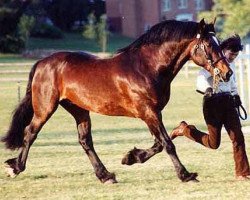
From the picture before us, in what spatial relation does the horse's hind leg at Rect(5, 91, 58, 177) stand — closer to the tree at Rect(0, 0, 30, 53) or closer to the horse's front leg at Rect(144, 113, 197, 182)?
the horse's front leg at Rect(144, 113, 197, 182)

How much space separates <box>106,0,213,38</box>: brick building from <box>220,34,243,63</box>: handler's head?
7820 cm

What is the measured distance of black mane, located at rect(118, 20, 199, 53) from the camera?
1000cm

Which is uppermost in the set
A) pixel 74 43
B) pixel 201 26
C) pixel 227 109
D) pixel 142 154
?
pixel 201 26

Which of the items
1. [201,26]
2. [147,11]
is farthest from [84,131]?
[147,11]

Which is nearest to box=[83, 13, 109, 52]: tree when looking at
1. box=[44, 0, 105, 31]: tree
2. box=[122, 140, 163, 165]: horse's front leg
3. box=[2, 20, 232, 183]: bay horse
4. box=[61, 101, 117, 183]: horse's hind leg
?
box=[44, 0, 105, 31]: tree

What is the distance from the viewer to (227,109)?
405 inches

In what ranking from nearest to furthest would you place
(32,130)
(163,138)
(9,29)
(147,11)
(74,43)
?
1. (163,138)
2. (32,130)
3. (9,29)
4. (74,43)
5. (147,11)

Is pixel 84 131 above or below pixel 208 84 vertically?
below

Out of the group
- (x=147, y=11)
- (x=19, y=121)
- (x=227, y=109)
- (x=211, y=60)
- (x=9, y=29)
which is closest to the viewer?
(x=211, y=60)

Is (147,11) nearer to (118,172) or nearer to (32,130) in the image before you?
(118,172)

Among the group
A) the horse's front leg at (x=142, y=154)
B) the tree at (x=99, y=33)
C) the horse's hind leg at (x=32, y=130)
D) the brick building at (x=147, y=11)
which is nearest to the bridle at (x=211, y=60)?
the horse's front leg at (x=142, y=154)

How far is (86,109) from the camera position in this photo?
11.0 meters

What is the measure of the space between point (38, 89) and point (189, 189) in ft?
8.97

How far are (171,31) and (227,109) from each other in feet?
3.87
